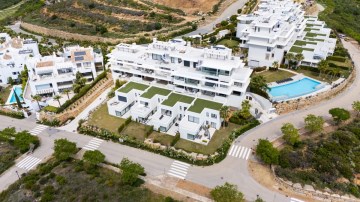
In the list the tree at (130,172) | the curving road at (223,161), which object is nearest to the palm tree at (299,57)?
the curving road at (223,161)

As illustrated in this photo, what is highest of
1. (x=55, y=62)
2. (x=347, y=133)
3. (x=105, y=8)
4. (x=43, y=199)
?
(x=105, y=8)

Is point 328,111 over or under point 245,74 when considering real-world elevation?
under

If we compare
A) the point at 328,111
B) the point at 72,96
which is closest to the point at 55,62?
the point at 72,96

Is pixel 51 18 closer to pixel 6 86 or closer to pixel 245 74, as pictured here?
pixel 6 86

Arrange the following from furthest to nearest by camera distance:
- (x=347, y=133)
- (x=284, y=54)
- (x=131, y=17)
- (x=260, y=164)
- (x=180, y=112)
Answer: (x=131, y=17) < (x=284, y=54) < (x=180, y=112) < (x=347, y=133) < (x=260, y=164)

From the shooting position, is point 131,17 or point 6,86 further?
point 131,17

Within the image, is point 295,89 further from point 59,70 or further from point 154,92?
point 59,70

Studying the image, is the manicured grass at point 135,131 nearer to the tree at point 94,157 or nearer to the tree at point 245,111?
the tree at point 94,157
